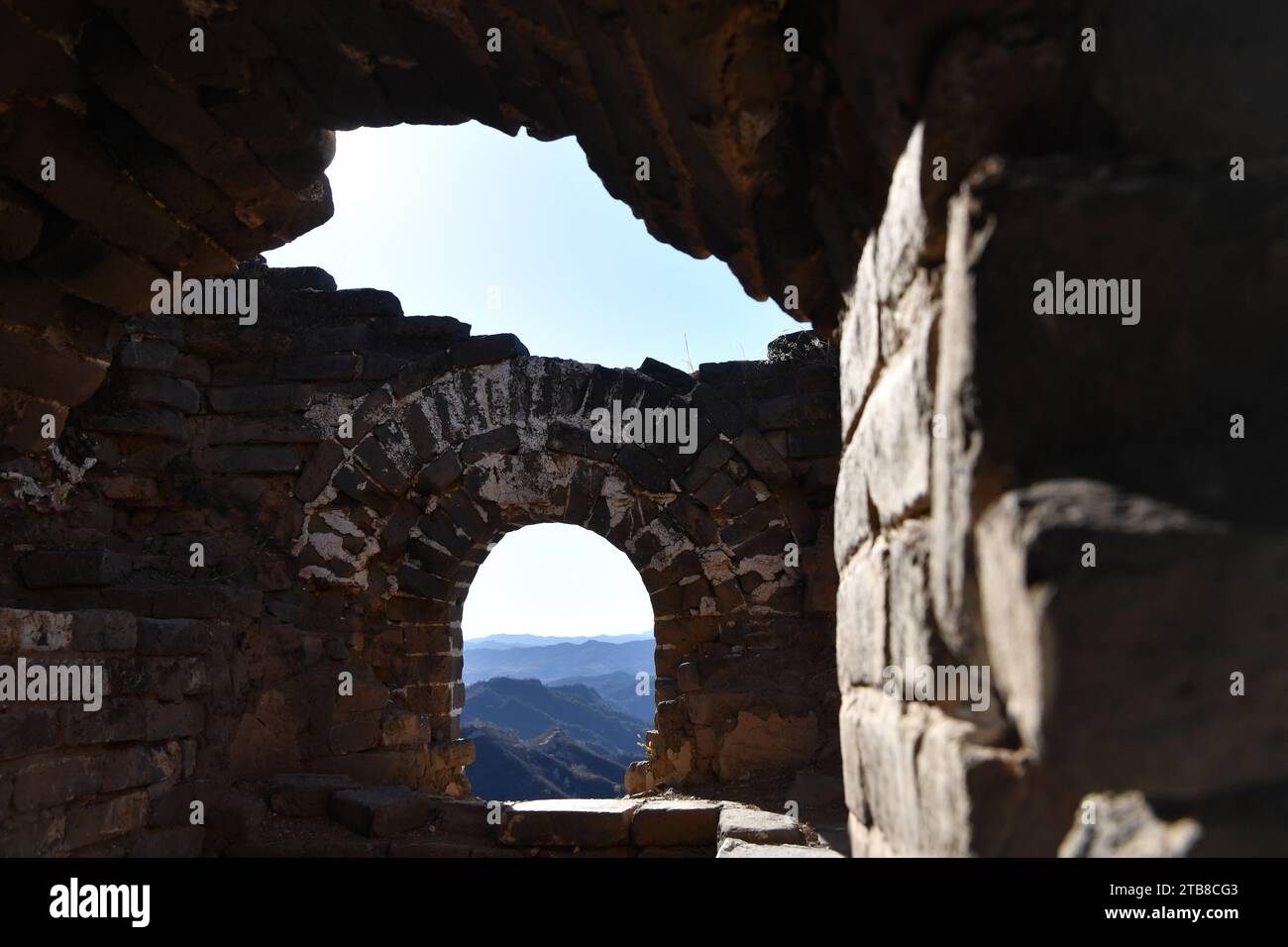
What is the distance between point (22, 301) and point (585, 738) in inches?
664

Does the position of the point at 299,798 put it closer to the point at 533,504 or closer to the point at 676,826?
the point at 676,826

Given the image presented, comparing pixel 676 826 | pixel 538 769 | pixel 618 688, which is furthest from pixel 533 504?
pixel 618 688

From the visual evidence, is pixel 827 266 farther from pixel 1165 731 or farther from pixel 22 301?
pixel 22 301

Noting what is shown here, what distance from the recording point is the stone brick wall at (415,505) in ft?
18.5

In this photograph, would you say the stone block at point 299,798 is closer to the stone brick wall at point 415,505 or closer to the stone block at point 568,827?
the stone brick wall at point 415,505

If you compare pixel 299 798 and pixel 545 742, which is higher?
pixel 299 798

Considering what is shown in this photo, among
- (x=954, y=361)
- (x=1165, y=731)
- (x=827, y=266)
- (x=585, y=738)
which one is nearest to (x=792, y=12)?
(x=827, y=266)

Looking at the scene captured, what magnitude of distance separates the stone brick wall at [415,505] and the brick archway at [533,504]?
0.01 meters

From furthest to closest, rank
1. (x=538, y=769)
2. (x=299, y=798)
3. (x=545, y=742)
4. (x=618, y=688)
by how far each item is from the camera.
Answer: (x=618, y=688), (x=545, y=742), (x=538, y=769), (x=299, y=798)

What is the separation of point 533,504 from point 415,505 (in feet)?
2.63

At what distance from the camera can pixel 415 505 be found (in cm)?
639

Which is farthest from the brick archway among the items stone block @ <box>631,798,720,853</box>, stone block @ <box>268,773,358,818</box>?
stone block @ <box>631,798,720,853</box>

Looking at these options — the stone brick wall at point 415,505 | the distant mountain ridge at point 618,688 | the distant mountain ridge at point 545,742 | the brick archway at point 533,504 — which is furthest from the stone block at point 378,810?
the distant mountain ridge at point 618,688
